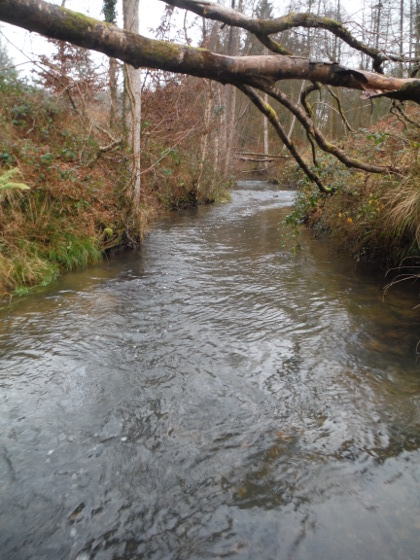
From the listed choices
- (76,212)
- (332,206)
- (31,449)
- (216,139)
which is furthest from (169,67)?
(216,139)

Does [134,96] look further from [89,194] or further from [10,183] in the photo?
[10,183]

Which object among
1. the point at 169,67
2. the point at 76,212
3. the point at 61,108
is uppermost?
the point at 61,108

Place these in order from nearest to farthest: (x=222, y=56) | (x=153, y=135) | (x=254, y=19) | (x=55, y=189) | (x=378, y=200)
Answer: (x=222, y=56), (x=254, y=19), (x=378, y=200), (x=55, y=189), (x=153, y=135)

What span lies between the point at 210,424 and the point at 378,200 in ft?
16.7

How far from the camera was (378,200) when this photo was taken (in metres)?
6.85

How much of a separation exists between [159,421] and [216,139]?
1525 cm

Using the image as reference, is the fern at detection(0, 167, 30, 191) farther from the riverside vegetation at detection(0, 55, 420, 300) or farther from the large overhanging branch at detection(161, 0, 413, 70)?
the large overhanging branch at detection(161, 0, 413, 70)

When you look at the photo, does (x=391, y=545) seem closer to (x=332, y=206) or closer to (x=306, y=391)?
(x=306, y=391)

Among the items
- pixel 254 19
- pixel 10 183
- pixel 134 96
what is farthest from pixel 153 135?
pixel 254 19

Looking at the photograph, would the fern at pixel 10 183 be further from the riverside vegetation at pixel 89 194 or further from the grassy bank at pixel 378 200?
the grassy bank at pixel 378 200

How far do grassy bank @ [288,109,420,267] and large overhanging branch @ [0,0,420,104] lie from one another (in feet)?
8.70

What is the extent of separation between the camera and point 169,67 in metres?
2.89

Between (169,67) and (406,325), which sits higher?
(169,67)

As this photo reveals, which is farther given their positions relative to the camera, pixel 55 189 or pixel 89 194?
pixel 89 194
